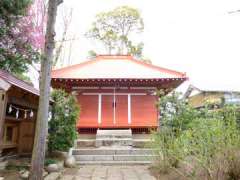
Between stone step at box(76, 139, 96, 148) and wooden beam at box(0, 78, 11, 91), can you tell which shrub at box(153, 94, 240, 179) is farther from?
stone step at box(76, 139, 96, 148)

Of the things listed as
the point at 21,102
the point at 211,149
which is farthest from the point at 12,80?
the point at 211,149

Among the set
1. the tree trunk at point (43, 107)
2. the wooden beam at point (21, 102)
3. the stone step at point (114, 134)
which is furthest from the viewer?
the stone step at point (114, 134)

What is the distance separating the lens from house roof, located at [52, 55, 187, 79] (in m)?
13.0

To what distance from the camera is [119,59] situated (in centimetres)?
1631

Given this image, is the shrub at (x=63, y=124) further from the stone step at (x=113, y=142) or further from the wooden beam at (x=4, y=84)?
the wooden beam at (x=4, y=84)

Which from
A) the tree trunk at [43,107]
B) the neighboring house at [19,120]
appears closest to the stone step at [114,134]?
the neighboring house at [19,120]

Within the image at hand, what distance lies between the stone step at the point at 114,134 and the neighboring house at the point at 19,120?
3.20 metres

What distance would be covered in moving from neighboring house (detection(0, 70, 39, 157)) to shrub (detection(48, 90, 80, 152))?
0.86 m

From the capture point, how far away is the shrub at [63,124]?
28.7 feet

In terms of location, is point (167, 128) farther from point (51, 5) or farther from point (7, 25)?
point (7, 25)

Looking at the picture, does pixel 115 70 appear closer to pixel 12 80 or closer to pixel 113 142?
pixel 113 142

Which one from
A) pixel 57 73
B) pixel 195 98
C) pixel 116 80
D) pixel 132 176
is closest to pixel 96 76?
pixel 116 80

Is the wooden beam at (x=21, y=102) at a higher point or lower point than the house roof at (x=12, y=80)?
lower

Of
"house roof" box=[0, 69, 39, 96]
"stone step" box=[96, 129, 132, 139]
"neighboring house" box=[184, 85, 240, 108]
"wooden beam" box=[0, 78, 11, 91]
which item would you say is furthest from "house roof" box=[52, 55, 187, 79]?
"wooden beam" box=[0, 78, 11, 91]
